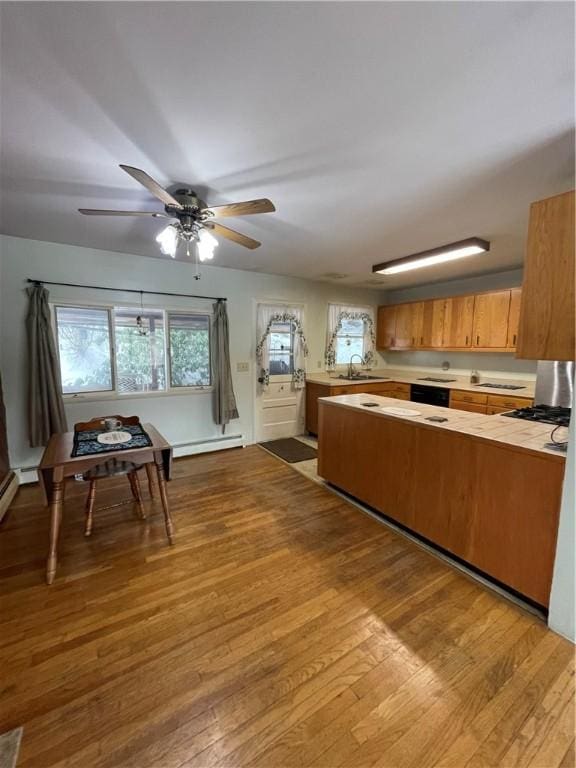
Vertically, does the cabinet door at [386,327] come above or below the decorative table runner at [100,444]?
above

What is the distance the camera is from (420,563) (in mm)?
2111

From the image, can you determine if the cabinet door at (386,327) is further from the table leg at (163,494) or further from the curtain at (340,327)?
the table leg at (163,494)

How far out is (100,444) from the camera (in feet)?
7.15

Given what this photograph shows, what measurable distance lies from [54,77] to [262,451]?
12.4 ft

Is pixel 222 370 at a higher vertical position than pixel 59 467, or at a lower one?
higher

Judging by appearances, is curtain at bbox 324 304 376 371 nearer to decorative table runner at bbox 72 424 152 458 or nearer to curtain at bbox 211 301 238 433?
curtain at bbox 211 301 238 433

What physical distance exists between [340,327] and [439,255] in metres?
2.16

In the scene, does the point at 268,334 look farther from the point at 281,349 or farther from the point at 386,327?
the point at 386,327

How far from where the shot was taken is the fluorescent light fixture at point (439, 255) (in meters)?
2.93

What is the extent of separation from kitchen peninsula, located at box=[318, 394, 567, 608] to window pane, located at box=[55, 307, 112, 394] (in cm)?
278

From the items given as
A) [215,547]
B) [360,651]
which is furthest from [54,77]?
[360,651]

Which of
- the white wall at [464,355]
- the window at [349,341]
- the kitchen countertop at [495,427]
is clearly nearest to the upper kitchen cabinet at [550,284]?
the kitchen countertop at [495,427]

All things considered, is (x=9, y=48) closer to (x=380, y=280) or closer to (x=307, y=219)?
(x=307, y=219)

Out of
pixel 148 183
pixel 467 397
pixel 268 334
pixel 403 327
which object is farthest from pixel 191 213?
pixel 403 327
